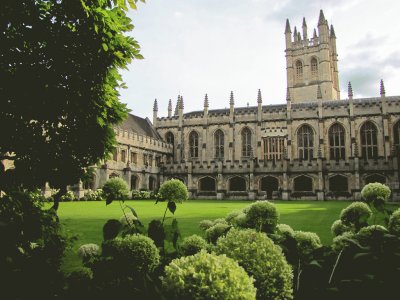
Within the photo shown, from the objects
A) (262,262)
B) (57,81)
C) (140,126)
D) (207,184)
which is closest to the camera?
(262,262)

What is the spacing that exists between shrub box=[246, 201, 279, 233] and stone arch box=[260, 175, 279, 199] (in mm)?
33537

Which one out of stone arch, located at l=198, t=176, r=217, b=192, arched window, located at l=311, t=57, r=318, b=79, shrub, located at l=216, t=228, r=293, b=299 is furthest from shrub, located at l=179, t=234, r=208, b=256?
arched window, located at l=311, t=57, r=318, b=79

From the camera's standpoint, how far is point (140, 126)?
4228 cm

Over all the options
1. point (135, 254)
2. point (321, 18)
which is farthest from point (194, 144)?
point (135, 254)

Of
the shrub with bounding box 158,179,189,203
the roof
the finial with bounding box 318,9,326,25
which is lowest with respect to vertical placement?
the shrub with bounding box 158,179,189,203

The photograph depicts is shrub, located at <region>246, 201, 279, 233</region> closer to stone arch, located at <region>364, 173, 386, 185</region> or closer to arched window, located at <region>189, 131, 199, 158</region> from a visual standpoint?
stone arch, located at <region>364, 173, 386, 185</region>

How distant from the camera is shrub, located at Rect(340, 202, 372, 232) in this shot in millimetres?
3521

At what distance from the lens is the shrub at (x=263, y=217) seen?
129 inches

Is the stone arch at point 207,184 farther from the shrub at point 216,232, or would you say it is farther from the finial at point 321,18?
the finial at point 321,18

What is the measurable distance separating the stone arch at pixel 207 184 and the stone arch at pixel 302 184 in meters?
9.06

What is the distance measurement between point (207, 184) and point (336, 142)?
15.8 meters

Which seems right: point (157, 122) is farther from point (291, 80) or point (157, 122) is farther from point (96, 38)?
point (96, 38)

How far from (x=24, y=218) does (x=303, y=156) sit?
38.5 meters

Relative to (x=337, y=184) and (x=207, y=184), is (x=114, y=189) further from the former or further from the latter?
(x=207, y=184)
